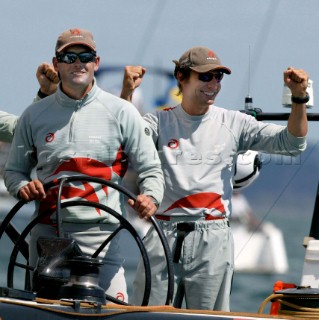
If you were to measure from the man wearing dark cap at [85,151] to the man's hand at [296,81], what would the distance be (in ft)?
2.56

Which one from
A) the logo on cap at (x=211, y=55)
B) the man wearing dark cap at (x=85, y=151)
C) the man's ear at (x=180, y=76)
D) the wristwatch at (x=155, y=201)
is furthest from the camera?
the man's ear at (x=180, y=76)

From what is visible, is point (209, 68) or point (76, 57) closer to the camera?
point (76, 57)

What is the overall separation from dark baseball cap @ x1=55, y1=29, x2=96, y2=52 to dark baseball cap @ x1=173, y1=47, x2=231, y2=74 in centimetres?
71

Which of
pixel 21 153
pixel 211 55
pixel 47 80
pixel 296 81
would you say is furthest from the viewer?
pixel 47 80

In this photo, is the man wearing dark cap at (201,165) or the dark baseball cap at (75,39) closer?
the dark baseball cap at (75,39)

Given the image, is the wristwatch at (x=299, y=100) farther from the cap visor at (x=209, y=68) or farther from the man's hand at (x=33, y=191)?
the man's hand at (x=33, y=191)

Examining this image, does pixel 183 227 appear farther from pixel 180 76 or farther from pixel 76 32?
pixel 76 32

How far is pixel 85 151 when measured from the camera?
24.0 feet

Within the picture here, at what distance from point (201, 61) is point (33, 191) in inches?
49.0

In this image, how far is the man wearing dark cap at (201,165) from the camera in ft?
25.5

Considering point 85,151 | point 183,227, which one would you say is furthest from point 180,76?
point 85,151

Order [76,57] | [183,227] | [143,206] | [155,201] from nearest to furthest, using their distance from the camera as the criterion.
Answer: [143,206], [155,201], [76,57], [183,227]

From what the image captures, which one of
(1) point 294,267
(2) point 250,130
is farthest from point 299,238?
(2) point 250,130

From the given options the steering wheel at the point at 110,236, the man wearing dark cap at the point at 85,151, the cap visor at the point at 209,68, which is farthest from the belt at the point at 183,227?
the cap visor at the point at 209,68
